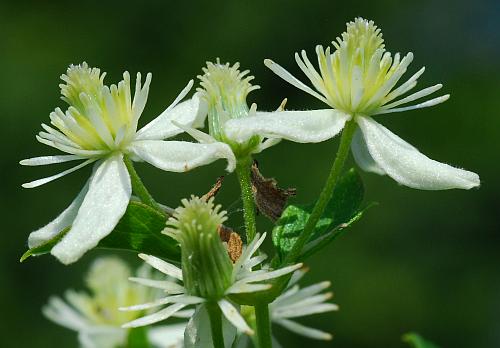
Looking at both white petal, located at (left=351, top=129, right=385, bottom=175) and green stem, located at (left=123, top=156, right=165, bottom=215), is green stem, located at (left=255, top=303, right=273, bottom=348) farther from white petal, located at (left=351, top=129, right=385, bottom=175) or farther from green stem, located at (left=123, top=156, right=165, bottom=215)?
white petal, located at (left=351, top=129, right=385, bottom=175)

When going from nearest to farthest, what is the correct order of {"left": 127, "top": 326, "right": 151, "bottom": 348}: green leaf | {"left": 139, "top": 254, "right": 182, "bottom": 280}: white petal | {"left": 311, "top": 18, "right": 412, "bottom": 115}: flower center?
1. {"left": 139, "top": 254, "right": 182, "bottom": 280}: white petal
2. {"left": 311, "top": 18, "right": 412, "bottom": 115}: flower center
3. {"left": 127, "top": 326, "right": 151, "bottom": 348}: green leaf

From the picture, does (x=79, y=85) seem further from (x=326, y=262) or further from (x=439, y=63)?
(x=439, y=63)

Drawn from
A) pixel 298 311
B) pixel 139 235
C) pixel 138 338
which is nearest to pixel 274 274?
pixel 139 235

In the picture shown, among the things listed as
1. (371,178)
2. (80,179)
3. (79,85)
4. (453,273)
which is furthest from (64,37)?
(79,85)

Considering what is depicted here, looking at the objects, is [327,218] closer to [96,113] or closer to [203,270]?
[203,270]

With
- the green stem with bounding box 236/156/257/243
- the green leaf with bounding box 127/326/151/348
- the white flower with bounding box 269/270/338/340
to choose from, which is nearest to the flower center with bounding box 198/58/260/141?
the green stem with bounding box 236/156/257/243

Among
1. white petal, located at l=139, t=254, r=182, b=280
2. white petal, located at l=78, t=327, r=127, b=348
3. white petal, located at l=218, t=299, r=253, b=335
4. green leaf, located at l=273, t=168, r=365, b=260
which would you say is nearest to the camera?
white petal, located at l=218, t=299, r=253, b=335
